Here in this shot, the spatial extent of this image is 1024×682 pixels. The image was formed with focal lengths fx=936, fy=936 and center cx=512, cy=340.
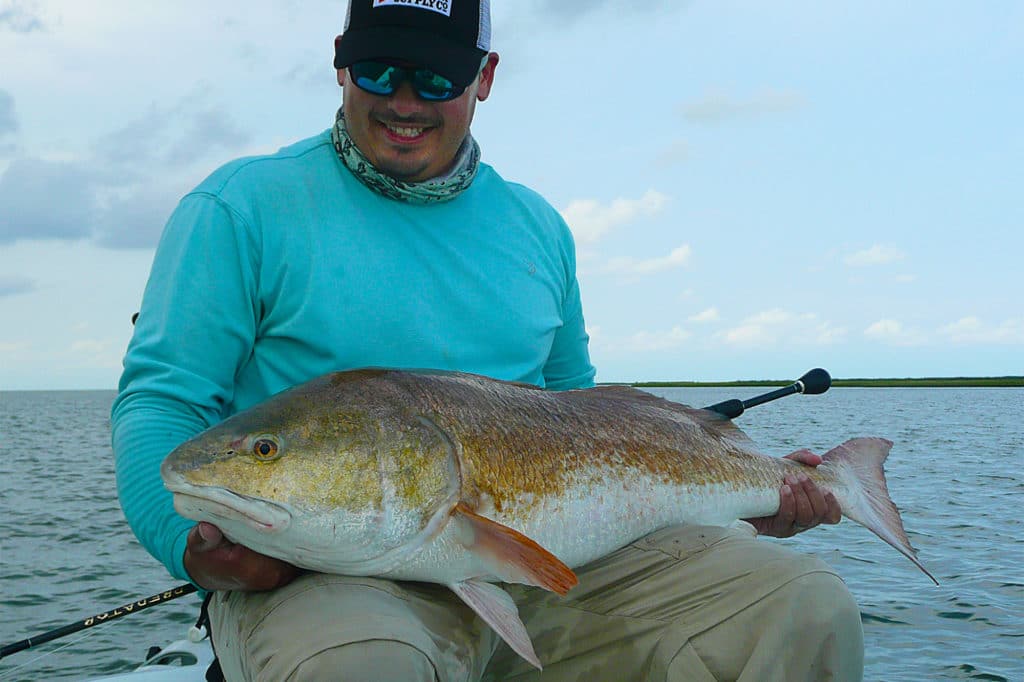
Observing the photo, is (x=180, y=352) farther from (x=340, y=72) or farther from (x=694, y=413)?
(x=694, y=413)

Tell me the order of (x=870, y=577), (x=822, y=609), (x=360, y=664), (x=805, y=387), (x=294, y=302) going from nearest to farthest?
(x=360, y=664) < (x=822, y=609) < (x=294, y=302) < (x=805, y=387) < (x=870, y=577)

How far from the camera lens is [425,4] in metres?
3.19

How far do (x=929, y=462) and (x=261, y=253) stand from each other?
19.4m

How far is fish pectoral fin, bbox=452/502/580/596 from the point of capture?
237cm

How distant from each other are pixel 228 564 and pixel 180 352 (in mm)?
695

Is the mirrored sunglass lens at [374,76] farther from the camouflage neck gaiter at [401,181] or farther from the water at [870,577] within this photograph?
the water at [870,577]

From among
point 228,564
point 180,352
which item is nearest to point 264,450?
point 228,564

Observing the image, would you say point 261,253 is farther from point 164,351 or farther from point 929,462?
point 929,462

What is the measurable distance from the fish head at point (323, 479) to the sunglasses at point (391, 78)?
1.21 m

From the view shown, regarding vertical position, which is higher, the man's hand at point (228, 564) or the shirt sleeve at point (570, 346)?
the shirt sleeve at point (570, 346)

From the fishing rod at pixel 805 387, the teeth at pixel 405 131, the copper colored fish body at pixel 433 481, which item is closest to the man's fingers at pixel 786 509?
the copper colored fish body at pixel 433 481

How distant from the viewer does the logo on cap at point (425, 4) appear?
124 inches

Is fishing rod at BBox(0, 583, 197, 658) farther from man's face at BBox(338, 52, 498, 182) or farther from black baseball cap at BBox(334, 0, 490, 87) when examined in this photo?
black baseball cap at BBox(334, 0, 490, 87)

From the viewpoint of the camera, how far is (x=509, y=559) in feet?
7.82
